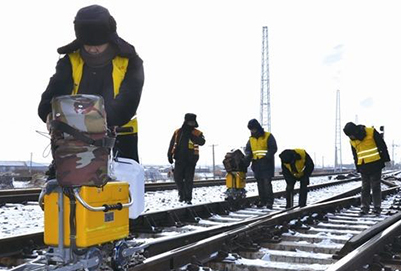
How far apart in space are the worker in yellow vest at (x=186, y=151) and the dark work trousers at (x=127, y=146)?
694cm

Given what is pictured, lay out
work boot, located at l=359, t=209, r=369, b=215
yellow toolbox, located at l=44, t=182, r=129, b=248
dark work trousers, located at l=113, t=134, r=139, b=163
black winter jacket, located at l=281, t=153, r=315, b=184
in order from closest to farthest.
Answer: yellow toolbox, located at l=44, t=182, r=129, b=248
dark work trousers, located at l=113, t=134, r=139, b=163
work boot, located at l=359, t=209, r=369, b=215
black winter jacket, located at l=281, t=153, r=315, b=184

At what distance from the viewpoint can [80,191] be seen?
2738 millimetres

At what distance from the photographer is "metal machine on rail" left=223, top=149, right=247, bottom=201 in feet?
33.1

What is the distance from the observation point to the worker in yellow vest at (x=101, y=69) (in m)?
3.10

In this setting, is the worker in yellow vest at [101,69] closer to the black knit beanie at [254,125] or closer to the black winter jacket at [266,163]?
the black knit beanie at [254,125]

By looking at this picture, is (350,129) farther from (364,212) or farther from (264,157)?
(264,157)

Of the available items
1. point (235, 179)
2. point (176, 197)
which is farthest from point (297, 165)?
point (176, 197)

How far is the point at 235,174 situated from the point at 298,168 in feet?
4.05

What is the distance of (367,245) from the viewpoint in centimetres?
482

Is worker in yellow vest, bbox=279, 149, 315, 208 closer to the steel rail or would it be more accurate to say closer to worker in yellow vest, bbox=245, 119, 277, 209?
worker in yellow vest, bbox=245, 119, 277, 209

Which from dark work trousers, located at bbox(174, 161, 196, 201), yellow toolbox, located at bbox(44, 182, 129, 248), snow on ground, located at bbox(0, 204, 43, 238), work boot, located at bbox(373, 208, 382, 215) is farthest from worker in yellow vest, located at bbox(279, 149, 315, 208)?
yellow toolbox, located at bbox(44, 182, 129, 248)

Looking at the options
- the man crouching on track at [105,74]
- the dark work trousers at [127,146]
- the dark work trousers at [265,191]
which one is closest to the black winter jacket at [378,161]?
the dark work trousers at [265,191]

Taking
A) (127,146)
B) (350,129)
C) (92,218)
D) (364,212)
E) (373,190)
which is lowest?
(364,212)

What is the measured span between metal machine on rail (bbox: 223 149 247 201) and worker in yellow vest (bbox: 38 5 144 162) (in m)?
6.82
